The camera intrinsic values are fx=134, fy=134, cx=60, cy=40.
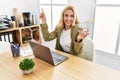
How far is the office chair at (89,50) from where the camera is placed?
1.53 meters

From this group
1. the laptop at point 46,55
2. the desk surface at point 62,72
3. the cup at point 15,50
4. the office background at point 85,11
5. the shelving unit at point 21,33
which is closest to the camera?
the desk surface at point 62,72

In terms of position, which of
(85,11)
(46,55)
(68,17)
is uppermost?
(85,11)

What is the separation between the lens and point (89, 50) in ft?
5.08

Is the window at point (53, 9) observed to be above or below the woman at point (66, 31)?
above

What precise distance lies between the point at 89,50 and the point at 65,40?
1.12 ft

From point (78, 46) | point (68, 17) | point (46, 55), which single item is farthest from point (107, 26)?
point (46, 55)

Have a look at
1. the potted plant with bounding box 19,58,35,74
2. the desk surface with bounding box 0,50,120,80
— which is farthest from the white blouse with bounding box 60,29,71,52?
the potted plant with bounding box 19,58,35,74

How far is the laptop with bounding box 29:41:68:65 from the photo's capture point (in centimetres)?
118

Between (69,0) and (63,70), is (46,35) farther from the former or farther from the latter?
(69,0)

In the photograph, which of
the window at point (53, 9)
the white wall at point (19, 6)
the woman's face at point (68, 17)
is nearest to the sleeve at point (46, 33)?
the woman's face at point (68, 17)

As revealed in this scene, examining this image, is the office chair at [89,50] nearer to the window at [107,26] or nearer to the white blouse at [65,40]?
the white blouse at [65,40]

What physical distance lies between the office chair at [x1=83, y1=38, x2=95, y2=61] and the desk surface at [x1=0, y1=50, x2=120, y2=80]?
0.26m

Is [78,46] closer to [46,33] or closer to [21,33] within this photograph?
[46,33]

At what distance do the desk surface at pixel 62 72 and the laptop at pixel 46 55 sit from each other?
42mm
